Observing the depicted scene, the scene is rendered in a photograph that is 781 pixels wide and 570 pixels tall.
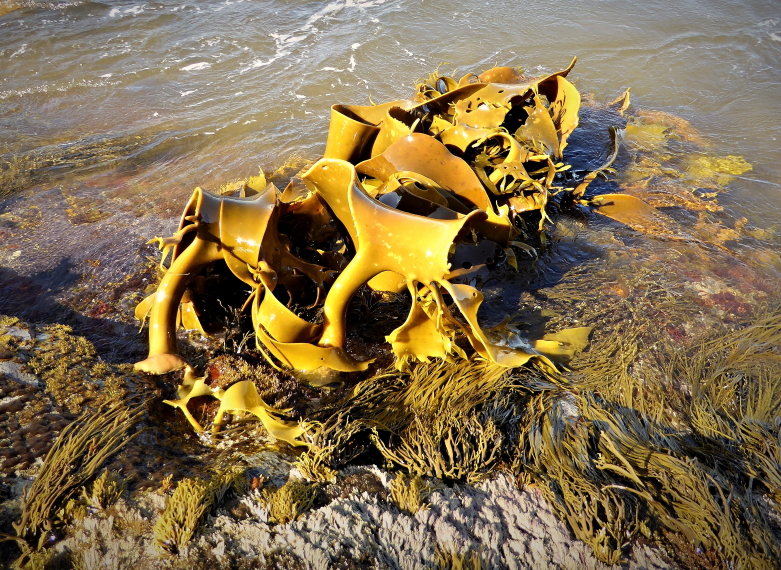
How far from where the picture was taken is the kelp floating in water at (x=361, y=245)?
74.3 inches

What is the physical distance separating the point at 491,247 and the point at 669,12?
6908mm

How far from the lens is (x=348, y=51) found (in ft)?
19.7

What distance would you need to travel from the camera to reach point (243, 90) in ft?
17.1

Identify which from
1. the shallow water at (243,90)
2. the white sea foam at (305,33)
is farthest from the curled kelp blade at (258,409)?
the white sea foam at (305,33)

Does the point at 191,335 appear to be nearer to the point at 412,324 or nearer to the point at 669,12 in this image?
the point at 412,324

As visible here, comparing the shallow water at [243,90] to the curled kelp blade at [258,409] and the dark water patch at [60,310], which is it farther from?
the curled kelp blade at [258,409]

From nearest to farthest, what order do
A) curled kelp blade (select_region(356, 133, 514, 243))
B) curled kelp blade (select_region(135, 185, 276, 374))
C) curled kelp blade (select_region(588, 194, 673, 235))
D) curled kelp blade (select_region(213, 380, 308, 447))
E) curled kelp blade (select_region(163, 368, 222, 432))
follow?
curled kelp blade (select_region(213, 380, 308, 447)) < curled kelp blade (select_region(163, 368, 222, 432)) < curled kelp blade (select_region(135, 185, 276, 374)) < curled kelp blade (select_region(356, 133, 514, 243)) < curled kelp blade (select_region(588, 194, 673, 235))

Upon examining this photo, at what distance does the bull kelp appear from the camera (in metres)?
1.63

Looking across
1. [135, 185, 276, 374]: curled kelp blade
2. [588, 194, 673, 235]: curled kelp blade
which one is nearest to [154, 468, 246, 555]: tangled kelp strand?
[135, 185, 276, 374]: curled kelp blade

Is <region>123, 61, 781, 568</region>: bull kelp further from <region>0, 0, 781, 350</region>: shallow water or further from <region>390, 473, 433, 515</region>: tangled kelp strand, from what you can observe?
<region>0, 0, 781, 350</region>: shallow water

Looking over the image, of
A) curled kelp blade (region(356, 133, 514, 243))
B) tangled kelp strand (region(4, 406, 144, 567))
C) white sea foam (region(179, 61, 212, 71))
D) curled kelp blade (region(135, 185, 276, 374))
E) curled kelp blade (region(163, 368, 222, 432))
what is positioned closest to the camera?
tangled kelp strand (region(4, 406, 144, 567))

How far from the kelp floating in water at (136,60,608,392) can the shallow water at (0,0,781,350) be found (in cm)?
43

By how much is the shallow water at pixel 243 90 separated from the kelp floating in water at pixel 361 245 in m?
0.43

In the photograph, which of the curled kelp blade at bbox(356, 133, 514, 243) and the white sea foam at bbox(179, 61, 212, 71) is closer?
the curled kelp blade at bbox(356, 133, 514, 243)
